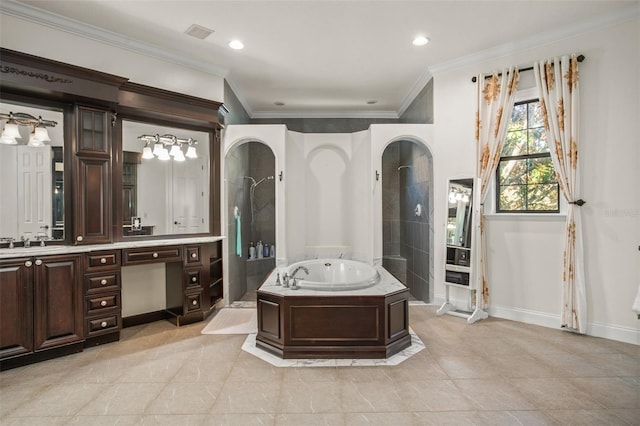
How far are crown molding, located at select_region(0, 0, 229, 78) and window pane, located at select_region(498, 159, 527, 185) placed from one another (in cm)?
356

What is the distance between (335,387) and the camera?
2.29m

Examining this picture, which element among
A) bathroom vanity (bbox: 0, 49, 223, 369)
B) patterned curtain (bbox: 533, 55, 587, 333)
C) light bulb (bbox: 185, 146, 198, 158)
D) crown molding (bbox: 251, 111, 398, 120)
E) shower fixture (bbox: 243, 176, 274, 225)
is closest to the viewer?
bathroom vanity (bbox: 0, 49, 223, 369)

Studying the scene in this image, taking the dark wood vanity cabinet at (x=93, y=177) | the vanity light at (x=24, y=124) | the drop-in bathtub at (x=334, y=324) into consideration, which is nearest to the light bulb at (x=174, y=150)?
the dark wood vanity cabinet at (x=93, y=177)

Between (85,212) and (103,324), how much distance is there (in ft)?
3.36

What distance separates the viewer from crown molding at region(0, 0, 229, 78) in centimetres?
279

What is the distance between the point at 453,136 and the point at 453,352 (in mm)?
2497

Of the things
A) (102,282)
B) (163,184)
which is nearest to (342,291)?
(102,282)

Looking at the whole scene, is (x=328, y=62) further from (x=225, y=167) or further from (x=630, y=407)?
(x=630, y=407)

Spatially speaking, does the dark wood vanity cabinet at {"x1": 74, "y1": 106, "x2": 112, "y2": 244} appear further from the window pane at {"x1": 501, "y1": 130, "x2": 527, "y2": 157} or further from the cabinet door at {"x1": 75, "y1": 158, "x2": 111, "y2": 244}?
the window pane at {"x1": 501, "y1": 130, "x2": 527, "y2": 157}

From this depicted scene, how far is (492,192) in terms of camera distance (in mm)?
3760

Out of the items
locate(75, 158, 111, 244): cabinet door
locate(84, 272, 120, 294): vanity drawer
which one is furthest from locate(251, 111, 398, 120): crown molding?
locate(84, 272, 120, 294): vanity drawer

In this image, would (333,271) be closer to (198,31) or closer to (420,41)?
(420,41)

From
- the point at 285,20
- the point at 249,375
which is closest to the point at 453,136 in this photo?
the point at 285,20

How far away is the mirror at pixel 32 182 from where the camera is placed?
2.72 m
